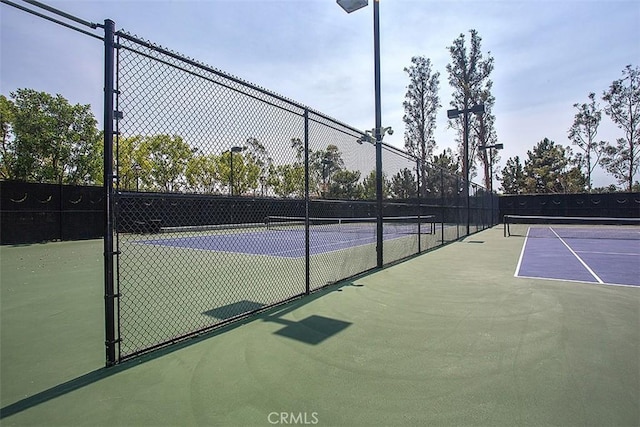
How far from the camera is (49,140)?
15984 mm

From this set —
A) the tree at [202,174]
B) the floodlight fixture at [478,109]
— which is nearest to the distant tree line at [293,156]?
the tree at [202,174]

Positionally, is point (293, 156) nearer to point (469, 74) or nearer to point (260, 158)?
point (260, 158)

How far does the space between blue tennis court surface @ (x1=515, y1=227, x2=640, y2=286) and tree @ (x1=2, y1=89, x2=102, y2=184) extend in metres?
19.6

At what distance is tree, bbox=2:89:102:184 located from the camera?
15797 millimetres

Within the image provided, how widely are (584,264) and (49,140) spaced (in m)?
20.9

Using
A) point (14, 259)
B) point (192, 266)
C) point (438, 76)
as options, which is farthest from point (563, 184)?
point (14, 259)

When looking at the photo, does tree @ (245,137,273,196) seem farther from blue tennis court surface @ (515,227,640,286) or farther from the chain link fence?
blue tennis court surface @ (515,227,640,286)

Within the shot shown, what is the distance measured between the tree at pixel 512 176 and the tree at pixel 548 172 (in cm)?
222

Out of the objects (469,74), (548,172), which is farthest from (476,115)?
(548,172)

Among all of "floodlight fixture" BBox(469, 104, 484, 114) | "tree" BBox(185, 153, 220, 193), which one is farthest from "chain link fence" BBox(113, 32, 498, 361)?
"floodlight fixture" BBox(469, 104, 484, 114)

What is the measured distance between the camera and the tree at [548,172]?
145 ft

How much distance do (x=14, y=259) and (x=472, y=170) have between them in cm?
3699

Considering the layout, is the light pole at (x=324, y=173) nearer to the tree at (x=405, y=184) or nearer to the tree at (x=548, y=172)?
the tree at (x=405, y=184)

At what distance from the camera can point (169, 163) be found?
15.1 ft
